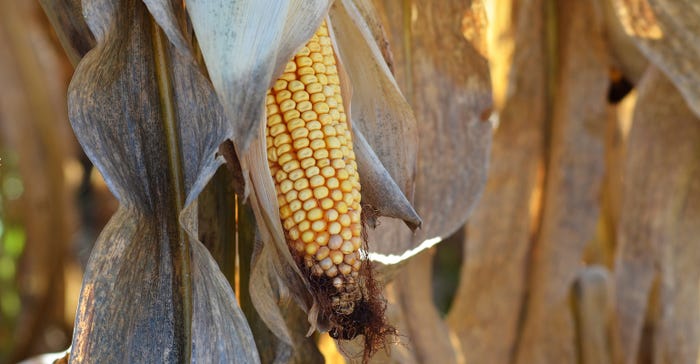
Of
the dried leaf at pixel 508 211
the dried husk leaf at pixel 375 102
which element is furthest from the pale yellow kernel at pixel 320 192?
the dried leaf at pixel 508 211

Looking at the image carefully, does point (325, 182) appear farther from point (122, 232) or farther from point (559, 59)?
point (559, 59)

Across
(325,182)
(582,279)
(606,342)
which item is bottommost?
(606,342)

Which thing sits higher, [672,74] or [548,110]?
[672,74]

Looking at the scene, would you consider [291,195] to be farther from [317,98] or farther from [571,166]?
[571,166]

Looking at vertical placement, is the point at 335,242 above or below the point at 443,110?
above

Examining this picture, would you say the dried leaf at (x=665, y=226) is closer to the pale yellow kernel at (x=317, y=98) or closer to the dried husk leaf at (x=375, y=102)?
the dried husk leaf at (x=375, y=102)

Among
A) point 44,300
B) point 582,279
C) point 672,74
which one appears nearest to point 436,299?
point 44,300

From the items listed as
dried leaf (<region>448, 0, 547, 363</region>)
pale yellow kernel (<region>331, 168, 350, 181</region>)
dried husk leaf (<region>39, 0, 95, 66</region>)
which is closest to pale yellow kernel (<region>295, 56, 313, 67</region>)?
pale yellow kernel (<region>331, 168, 350, 181</region>)

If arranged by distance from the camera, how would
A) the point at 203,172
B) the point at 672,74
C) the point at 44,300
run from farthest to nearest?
the point at 44,300
the point at 672,74
the point at 203,172

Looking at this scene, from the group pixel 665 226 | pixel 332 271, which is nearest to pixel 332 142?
pixel 332 271
